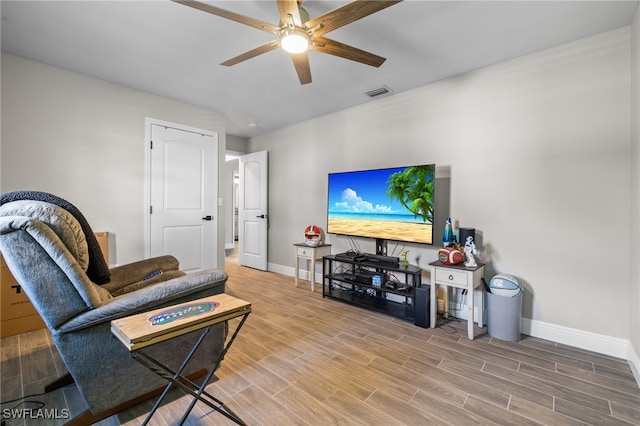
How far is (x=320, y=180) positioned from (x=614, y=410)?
3.50m

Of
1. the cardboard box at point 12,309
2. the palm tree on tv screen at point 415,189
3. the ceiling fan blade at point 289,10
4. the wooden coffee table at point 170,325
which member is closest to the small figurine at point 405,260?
the palm tree on tv screen at point 415,189

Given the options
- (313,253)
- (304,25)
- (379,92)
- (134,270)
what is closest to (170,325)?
(134,270)

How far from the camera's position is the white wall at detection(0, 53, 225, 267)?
8.65ft

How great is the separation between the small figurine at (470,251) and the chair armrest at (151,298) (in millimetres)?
2121

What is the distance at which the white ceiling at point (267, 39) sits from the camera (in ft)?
6.44

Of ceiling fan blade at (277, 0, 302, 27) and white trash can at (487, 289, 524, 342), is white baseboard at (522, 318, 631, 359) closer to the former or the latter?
white trash can at (487, 289, 524, 342)

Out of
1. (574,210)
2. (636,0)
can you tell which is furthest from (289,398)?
(636,0)

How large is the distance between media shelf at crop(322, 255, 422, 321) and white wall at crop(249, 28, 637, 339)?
0.35 meters

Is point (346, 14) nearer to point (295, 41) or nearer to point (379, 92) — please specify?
point (295, 41)

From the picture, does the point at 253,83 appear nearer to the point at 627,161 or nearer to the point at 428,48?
the point at 428,48

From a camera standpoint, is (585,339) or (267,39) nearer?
(585,339)

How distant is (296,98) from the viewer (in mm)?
3525

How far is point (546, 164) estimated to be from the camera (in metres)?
2.40

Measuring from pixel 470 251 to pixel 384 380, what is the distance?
55.3 inches
